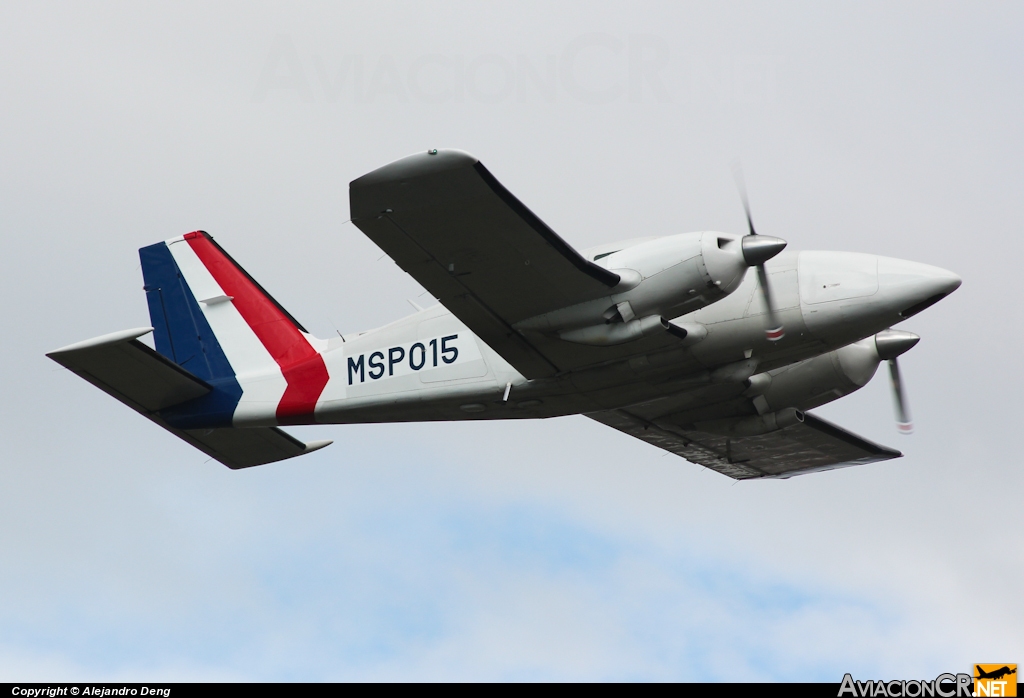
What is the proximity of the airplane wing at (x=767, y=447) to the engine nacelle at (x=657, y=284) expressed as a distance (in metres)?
5.28

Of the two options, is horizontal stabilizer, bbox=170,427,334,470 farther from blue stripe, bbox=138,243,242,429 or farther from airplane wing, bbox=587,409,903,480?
airplane wing, bbox=587,409,903,480

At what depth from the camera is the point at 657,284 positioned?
18578 millimetres

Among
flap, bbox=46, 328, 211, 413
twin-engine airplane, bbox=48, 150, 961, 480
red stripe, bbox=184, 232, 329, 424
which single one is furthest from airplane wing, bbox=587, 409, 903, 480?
flap, bbox=46, 328, 211, 413

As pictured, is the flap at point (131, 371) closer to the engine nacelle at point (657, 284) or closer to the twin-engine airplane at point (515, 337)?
the twin-engine airplane at point (515, 337)

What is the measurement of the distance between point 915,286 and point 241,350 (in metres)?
12.7

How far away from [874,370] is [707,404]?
3.22 meters

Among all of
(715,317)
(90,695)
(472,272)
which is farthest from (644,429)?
(90,695)

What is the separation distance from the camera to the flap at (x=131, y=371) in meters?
20.3

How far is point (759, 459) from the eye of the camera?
26797mm

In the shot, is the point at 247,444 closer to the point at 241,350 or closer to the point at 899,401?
the point at 241,350

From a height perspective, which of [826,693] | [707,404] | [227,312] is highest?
[227,312]

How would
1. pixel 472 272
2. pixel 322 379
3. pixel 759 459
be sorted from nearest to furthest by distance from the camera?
pixel 472 272 < pixel 322 379 < pixel 759 459

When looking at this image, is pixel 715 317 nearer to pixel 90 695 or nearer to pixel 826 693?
pixel 826 693

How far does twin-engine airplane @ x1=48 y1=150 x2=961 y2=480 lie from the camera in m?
18.2
